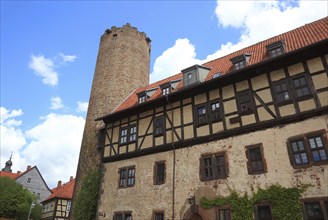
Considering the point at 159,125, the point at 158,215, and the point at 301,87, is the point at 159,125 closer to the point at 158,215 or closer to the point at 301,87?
the point at 158,215

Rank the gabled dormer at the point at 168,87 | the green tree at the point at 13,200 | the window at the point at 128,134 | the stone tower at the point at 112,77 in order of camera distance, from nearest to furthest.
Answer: the window at the point at 128,134
the gabled dormer at the point at 168,87
the stone tower at the point at 112,77
the green tree at the point at 13,200

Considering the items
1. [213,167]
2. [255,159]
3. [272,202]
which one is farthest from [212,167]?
[272,202]

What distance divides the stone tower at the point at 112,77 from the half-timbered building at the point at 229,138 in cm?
367

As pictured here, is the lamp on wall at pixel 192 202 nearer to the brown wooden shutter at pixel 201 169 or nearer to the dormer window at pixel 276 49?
the brown wooden shutter at pixel 201 169

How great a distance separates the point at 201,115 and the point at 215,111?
36.0 inches

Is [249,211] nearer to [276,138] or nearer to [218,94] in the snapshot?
[276,138]

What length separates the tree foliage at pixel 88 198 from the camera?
1923cm

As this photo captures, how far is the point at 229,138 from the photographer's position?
46.3 feet

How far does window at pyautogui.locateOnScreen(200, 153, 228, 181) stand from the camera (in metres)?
13.8

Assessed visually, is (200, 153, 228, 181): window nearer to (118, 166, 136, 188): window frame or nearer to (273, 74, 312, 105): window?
(273, 74, 312, 105): window

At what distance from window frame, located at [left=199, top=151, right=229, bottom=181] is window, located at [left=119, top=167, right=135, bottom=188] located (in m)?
5.00

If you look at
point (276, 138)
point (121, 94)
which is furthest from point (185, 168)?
point (121, 94)

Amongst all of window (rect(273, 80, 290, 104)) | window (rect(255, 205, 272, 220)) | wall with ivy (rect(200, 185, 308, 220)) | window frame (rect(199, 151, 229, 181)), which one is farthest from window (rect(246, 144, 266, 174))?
window (rect(273, 80, 290, 104))

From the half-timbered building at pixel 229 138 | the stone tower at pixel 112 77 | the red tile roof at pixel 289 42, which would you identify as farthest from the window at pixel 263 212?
the stone tower at pixel 112 77
